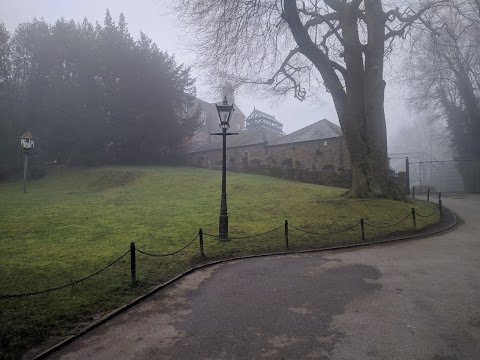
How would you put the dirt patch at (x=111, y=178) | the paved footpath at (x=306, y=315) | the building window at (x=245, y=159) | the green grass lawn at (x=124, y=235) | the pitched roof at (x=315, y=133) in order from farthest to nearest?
the building window at (x=245, y=159)
the pitched roof at (x=315, y=133)
the dirt patch at (x=111, y=178)
the green grass lawn at (x=124, y=235)
the paved footpath at (x=306, y=315)

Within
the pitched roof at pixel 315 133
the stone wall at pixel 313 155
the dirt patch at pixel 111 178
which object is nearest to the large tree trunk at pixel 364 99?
the stone wall at pixel 313 155

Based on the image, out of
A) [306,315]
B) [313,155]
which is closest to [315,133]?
[313,155]

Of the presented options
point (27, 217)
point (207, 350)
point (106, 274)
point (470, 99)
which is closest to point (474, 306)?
point (207, 350)

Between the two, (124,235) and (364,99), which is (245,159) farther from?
(124,235)

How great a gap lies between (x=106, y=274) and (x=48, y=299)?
52.8 inches

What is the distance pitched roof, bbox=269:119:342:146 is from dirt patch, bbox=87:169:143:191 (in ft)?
48.1

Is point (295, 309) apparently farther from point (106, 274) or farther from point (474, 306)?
point (106, 274)

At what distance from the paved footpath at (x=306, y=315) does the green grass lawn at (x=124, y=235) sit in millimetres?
635

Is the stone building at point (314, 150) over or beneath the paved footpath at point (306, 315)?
over

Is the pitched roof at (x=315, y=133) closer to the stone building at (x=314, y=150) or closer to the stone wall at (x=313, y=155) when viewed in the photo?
the stone building at (x=314, y=150)

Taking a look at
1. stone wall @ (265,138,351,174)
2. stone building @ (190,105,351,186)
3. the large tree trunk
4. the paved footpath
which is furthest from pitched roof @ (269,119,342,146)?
the paved footpath

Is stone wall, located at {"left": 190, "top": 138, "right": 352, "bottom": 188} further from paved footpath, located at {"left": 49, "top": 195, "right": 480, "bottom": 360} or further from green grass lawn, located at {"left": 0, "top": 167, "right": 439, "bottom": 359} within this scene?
paved footpath, located at {"left": 49, "top": 195, "right": 480, "bottom": 360}

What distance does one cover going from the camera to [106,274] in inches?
249

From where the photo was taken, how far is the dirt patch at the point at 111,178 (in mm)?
24500
